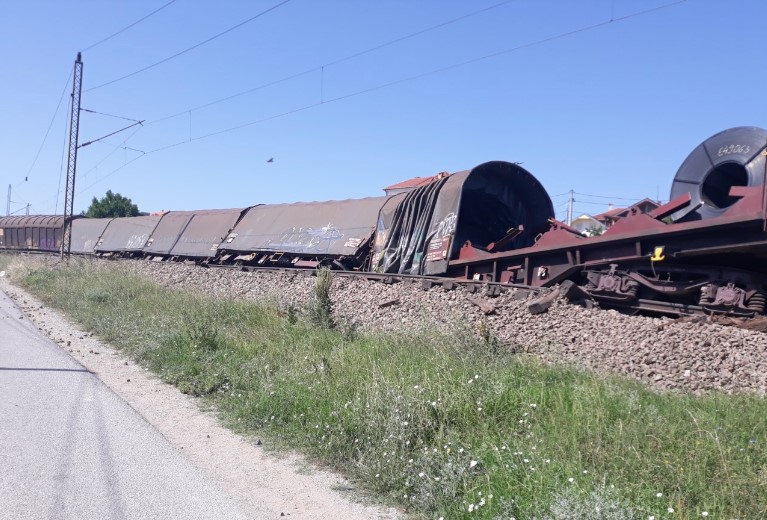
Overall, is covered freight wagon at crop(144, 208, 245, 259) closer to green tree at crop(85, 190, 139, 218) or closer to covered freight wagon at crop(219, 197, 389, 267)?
covered freight wagon at crop(219, 197, 389, 267)

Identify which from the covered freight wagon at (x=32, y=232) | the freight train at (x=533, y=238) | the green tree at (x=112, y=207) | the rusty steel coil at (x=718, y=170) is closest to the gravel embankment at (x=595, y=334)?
the freight train at (x=533, y=238)

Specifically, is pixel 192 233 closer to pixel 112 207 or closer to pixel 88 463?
pixel 88 463

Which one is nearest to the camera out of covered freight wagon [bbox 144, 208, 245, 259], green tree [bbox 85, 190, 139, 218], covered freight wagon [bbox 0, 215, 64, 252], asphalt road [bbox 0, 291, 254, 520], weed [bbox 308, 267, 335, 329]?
asphalt road [bbox 0, 291, 254, 520]

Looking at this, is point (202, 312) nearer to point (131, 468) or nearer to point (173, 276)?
point (131, 468)

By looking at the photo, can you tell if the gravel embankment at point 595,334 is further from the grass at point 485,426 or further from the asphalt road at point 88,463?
the asphalt road at point 88,463

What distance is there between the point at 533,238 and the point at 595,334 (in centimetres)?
775

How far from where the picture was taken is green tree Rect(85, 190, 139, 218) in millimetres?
62812

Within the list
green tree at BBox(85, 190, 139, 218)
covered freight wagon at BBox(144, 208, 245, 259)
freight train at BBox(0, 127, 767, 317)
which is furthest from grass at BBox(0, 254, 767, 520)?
green tree at BBox(85, 190, 139, 218)

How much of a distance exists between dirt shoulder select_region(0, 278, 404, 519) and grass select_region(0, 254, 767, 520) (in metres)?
0.22

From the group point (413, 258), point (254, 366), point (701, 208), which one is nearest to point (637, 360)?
point (701, 208)

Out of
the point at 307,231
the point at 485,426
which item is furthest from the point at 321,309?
the point at 307,231

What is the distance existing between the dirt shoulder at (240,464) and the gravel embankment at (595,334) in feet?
12.0

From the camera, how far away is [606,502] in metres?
3.87

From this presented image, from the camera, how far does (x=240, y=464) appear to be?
570cm
